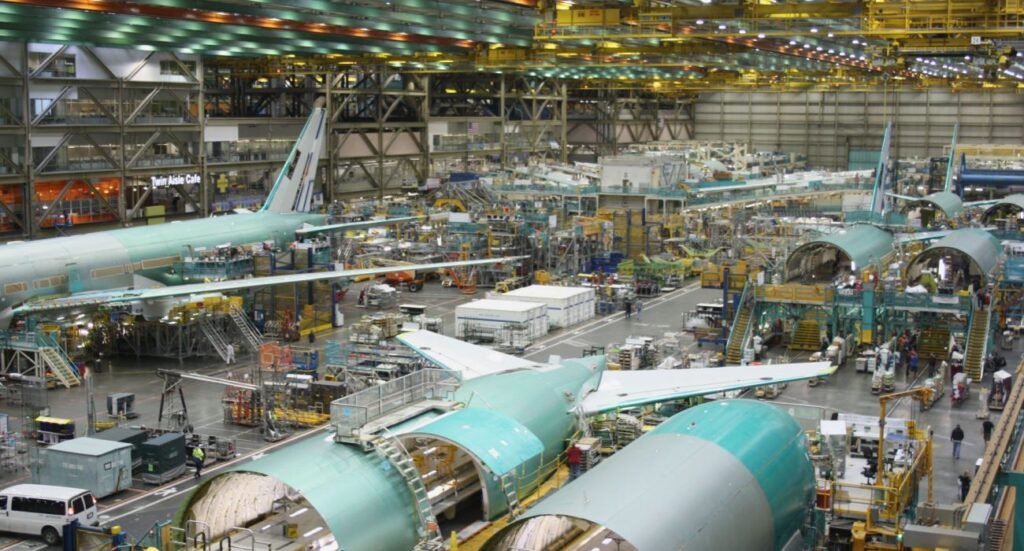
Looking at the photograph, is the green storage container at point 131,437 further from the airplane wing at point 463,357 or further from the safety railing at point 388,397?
the safety railing at point 388,397

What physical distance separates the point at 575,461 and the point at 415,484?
19.4ft

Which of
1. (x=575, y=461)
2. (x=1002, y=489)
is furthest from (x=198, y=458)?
(x=1002, y=489)

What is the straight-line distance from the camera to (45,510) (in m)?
31.7

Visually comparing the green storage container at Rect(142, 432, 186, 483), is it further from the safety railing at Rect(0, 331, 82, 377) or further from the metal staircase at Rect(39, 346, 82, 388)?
the safety railing at Rect(0, 331, 82, 377)

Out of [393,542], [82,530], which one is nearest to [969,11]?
[393,542]

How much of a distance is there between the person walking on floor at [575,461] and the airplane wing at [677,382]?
2.70 meters

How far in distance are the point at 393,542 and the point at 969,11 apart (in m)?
35.6

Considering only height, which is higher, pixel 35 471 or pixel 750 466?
pixel 750 466

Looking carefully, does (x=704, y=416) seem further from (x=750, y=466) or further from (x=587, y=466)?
(x=587, y=466)

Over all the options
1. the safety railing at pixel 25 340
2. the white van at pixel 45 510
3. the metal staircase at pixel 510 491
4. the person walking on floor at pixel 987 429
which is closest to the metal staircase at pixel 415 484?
the metal staircase at pixel 510 491

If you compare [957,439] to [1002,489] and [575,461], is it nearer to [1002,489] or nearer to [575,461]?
[1002,489]

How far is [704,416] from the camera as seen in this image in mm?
25562

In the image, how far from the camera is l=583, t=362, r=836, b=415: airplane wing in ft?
104

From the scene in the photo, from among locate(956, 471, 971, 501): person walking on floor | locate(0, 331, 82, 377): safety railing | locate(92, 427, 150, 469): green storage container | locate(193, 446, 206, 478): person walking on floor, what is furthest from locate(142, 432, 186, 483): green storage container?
locate(956, 471, 971, 501): person walking on floor
